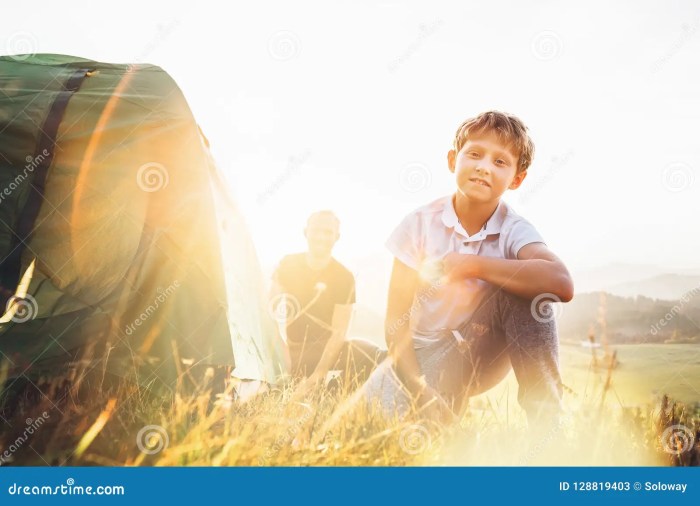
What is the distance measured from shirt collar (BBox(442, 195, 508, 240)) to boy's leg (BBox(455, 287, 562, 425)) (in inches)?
12.4

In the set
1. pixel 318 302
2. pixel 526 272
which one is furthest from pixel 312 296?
pixel 526 272

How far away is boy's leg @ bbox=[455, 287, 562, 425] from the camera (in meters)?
2.46

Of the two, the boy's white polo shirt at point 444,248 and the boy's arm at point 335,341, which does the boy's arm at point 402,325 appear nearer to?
the boy's white polo shirt at point 444,248

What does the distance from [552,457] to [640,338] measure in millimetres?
1342

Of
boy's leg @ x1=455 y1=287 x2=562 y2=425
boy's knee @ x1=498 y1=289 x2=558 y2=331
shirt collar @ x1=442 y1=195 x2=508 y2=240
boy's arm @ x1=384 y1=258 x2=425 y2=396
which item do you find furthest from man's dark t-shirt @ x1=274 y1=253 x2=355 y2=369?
boy's knee @ x1=498 y1=289 x2=558 y2=331

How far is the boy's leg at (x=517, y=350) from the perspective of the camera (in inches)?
96.7

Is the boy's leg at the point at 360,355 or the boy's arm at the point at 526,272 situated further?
the boy's leg at the point at 360,355

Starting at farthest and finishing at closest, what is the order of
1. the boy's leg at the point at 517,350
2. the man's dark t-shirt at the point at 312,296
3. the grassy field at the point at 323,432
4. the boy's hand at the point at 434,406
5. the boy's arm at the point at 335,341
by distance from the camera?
1. the man's dark t-shirt at the point at 312,296
2. the boy's arm at the point at 335,341
3. the boy's hand at the point at 434,406
4. the boy's leg at the point at 517,350
5. the grassy field at the point at 323,432

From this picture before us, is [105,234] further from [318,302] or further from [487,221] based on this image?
[487,221]

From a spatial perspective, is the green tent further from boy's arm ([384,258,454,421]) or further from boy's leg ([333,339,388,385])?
boy's leg ([333,339,388,385])

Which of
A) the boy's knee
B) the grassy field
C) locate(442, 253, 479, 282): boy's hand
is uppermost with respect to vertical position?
locate(442, 253, 479, 282): boy's hand

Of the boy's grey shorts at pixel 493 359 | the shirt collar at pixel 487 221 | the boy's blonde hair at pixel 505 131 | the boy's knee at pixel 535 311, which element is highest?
A: the boy's blonde hair at pixel 505 131

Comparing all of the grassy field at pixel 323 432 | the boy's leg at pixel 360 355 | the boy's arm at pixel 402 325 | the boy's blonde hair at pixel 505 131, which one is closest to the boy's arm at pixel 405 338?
the boy's arm at pixel 402 325

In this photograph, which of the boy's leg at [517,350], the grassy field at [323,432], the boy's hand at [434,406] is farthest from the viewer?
the boy's hand at [434,406]
